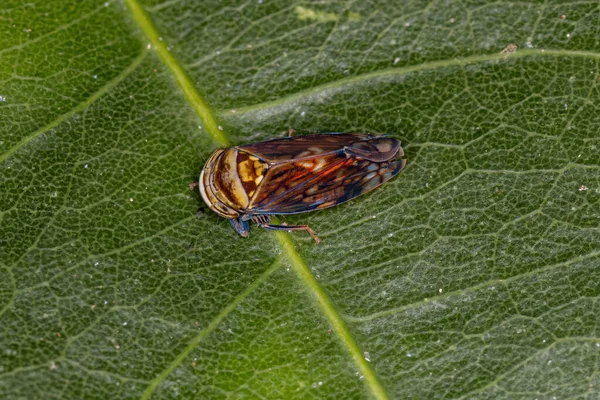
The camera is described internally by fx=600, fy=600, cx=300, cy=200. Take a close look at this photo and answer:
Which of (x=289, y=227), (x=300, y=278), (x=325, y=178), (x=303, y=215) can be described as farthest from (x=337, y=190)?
(x=300, y=278)

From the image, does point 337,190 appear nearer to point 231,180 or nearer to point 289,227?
point 289,227

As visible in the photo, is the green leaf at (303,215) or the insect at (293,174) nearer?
the green leaf at (303,215)

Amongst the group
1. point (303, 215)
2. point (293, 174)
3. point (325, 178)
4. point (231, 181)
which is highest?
point (231, 181)

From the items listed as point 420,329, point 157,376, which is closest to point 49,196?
point 157,376

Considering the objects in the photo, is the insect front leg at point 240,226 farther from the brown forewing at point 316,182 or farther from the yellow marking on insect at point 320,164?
the yellow marking on insect at point 320,164

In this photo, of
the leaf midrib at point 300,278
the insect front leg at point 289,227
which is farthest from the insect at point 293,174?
the leaf midrib at point 300,278
